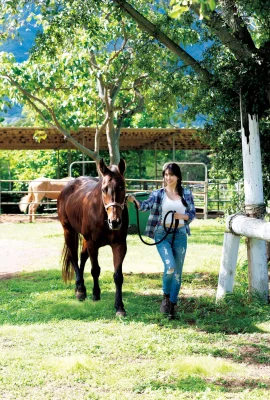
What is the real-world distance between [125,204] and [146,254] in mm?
5510

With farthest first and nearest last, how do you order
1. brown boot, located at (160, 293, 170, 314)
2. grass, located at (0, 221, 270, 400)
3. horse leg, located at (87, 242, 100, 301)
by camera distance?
horse leg, located at (87, 242, 100, 301), brown boot, located at (160, 293, 170, 314), grass, located at (0, 221, 270, 400)

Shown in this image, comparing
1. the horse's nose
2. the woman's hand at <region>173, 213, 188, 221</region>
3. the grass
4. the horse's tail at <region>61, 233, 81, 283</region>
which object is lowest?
the grass

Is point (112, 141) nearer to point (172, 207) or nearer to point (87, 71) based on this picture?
point (87, 71)

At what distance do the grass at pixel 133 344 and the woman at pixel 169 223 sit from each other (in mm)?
397

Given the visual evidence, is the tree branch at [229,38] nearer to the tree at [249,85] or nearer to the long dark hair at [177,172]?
the tree at [249,85]

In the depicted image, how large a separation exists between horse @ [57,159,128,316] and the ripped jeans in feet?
1.65

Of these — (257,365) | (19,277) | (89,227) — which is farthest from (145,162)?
(257,365)

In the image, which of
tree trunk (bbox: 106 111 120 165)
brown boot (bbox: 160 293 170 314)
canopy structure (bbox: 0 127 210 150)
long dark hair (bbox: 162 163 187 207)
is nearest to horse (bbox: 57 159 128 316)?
brown boot (bbox: 160 293 170 314)

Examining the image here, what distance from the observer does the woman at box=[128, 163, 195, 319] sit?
250 inches

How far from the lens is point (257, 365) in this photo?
Answer: 190 inches

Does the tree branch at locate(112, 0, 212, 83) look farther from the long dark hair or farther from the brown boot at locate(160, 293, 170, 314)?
the brown boot at locate(160, 293, 170, 314)

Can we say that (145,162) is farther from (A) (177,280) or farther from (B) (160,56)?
(A) (177,280)

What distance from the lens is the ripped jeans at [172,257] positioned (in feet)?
20.8

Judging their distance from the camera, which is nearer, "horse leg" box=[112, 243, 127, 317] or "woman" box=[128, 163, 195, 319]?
"woman" box=[128, 163, 195, 319]
